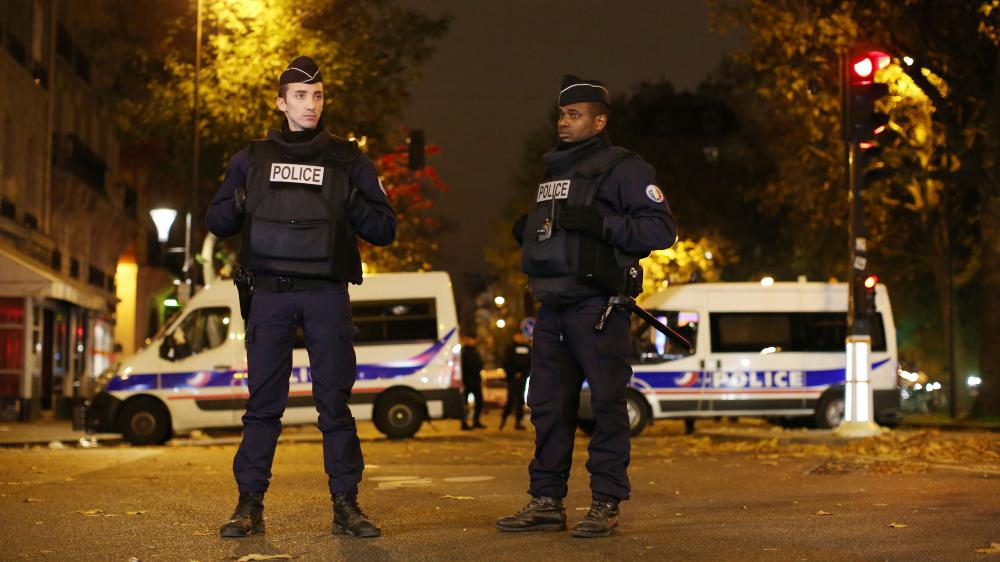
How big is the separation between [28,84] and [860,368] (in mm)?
18389

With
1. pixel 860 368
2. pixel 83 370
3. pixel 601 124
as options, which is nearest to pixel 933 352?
pixel 83 370

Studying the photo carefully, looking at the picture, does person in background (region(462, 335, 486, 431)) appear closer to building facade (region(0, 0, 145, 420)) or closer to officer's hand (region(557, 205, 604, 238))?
building facade (region(0, 0, 145, 420))

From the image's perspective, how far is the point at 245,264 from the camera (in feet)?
23.2

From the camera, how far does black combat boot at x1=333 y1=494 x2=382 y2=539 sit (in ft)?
22.4

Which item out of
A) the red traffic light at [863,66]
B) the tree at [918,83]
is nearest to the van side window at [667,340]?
the tree at [918,83]

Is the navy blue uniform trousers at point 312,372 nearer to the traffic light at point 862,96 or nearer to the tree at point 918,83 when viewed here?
the traffic light at point 862,96

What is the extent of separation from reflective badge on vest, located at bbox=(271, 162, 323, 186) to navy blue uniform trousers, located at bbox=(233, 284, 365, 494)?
0.46 meters

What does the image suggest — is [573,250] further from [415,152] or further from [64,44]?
[64,44]

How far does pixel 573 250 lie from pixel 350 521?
1.48 meters

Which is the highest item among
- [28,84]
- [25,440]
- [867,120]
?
[28,84]

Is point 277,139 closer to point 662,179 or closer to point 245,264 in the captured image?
point 245,264

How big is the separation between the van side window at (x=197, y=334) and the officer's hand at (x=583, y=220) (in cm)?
1599

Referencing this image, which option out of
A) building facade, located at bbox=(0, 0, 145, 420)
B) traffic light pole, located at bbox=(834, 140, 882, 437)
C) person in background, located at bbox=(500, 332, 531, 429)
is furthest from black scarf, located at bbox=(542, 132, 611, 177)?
building facade, located at bbox=(0, 0, 145, 420)

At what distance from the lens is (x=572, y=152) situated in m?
7.25
